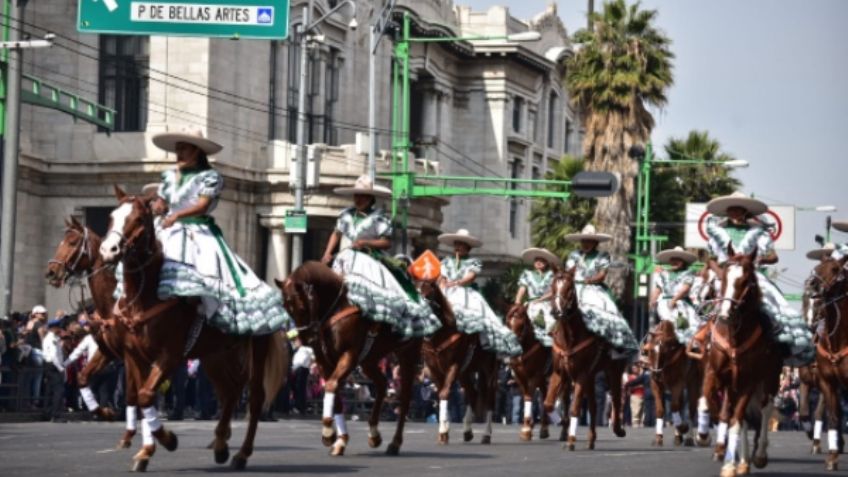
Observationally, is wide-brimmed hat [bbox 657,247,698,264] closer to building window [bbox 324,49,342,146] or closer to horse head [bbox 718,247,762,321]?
horse head [bbox 718,247,762,321]

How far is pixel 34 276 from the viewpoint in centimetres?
5347

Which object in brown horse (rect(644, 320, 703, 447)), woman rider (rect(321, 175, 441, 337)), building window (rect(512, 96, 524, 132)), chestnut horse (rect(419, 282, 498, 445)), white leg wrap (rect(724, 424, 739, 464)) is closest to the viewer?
white leg wrap (rect(724, 424, 739, 464))

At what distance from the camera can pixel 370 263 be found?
20.3 m

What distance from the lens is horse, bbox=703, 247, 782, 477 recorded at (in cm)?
1792

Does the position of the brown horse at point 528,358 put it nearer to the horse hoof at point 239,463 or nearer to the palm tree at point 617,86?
the horse hoof at point 239,463

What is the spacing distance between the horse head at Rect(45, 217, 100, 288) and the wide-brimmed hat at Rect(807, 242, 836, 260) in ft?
27.8

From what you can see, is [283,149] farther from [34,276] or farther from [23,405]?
[23,405]

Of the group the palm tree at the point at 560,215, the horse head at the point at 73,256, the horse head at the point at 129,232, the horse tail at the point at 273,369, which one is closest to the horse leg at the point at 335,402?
the horse tail at the point at 273,369

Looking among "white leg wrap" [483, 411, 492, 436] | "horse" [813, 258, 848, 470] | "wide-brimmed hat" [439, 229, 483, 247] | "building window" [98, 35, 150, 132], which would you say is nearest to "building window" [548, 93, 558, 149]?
"building window" [98, 35, 150, 132]

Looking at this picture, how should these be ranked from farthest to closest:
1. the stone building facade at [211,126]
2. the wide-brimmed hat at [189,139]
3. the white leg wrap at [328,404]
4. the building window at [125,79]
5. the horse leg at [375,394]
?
the building window at [125,79]
the stone building facade at [211,126]
the horse leg at [375,394]
the white leg wrap at [328,404]
the wide-brimmed hat at [189,139]

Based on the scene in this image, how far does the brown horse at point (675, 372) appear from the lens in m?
27.8

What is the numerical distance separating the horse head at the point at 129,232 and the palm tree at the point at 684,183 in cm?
5700

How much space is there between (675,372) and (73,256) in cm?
1277

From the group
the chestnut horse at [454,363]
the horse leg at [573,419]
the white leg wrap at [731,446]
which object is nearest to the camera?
the white leg wrap at [731,446]
